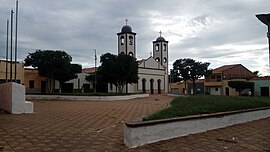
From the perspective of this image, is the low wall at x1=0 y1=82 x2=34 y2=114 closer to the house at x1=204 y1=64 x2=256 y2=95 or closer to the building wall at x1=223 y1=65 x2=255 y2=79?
the house at x1=204 y1=64 x2=256 y2=95

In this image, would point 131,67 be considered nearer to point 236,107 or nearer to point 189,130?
point 236,107

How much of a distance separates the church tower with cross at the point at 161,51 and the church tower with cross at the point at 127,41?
732 centimetres

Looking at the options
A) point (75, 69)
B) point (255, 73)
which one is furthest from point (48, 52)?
point (255, 73)

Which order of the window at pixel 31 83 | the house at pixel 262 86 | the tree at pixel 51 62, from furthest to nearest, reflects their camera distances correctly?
the house at pixel 262 86, the window at pixel 31 83, the tree at pixel 51 62

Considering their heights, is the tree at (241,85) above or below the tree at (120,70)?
below

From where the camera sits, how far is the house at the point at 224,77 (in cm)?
5070

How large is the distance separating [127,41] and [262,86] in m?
23.2

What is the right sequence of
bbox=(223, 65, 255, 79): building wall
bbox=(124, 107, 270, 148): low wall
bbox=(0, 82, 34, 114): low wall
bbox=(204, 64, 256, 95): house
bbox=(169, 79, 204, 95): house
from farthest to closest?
bbox=(169, 79, 204, 95): house, bbox=(223, 65, 255, 79): building wall, bbox=(204, 64, 256, 95): house, bbox=(0, 82, 34, 114): low wall, bbox=(124, 107, 270, 148): low wall

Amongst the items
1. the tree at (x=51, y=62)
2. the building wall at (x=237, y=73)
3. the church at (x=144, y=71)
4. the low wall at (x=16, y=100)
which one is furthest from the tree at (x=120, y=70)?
the building wall at (x=237, y=73)

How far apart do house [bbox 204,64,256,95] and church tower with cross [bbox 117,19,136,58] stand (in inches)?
615

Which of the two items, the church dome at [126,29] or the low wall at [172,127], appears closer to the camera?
the low wall at [172,127]

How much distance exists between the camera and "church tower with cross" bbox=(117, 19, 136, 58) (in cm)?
4759

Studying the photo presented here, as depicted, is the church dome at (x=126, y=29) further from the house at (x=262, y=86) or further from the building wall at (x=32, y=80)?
the house at (x=262, y=86)

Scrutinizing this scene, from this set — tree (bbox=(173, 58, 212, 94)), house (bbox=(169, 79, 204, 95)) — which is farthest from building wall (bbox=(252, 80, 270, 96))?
house (bbox=(169, 79, 204, 95))
